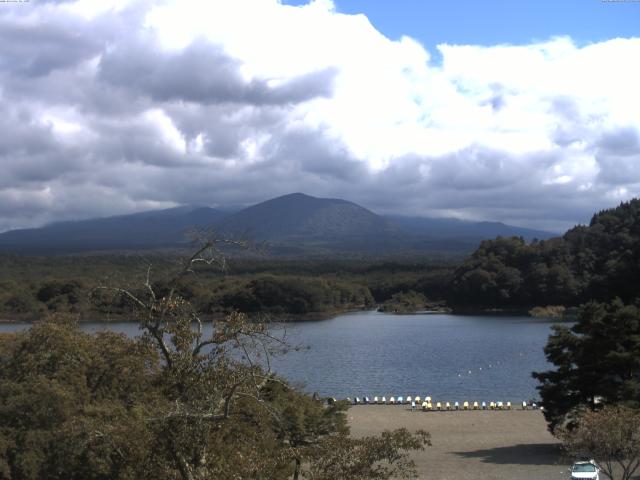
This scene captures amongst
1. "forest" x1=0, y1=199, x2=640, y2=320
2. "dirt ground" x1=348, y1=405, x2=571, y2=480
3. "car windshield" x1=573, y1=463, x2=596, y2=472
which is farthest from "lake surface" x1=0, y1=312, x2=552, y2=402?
"forest" x1=0, y1=199, x2=640, y2=320

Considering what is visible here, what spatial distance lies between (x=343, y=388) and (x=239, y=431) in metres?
24.7

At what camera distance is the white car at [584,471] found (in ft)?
45.6

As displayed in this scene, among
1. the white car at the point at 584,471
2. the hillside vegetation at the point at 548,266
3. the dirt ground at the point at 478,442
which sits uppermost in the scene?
the hillside vegetation at the point at 548,266

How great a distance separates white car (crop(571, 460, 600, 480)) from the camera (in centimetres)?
1390

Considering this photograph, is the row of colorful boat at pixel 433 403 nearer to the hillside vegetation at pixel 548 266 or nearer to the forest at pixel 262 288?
the forest at pixel 262 288

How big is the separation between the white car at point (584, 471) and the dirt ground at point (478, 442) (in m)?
0.27

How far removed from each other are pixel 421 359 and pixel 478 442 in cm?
2101

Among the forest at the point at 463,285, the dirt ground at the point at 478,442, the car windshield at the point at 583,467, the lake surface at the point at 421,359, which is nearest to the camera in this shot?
the car windshield at the point at 583,467

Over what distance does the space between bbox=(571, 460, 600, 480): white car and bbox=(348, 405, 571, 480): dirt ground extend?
27cm

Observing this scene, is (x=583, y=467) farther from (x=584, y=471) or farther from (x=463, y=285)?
(x=463, y=285)

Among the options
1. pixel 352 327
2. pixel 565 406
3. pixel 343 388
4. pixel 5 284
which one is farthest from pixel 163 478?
pixel 5 284

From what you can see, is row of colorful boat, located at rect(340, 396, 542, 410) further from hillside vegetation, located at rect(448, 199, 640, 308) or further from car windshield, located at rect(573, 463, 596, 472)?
hillside vegetation, located at rect(448, 199, 640, 308)

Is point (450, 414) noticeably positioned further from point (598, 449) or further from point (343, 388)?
point (598, 449)

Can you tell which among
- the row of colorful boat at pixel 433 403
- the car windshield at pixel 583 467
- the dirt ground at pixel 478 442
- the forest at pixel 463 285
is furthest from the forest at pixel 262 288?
the car windshield at pixel 583 467
